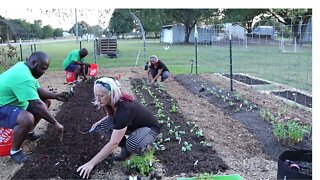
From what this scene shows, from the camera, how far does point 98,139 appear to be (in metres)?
3.29

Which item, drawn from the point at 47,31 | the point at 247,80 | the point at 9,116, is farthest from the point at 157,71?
the point at 47,31

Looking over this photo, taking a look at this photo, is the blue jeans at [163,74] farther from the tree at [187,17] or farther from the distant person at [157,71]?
the tree at [187,17]

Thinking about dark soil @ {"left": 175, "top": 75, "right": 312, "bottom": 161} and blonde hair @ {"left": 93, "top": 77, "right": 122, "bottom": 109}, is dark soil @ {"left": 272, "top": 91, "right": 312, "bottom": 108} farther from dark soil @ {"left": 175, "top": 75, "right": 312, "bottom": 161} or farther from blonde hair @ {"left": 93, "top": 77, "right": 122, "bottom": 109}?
blonde hair @ {"left": 93, "top": 77, "right": 122, "bottom": 109}

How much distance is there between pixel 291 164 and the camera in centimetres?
211

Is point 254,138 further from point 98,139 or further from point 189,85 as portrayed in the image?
point 189,85

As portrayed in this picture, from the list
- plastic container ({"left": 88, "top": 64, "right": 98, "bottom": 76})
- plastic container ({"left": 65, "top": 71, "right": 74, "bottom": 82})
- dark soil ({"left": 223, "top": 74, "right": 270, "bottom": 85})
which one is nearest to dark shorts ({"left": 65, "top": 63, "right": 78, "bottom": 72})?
plastic container ({"left": 65, "top": 71, "right": 74, "bottom": 82})

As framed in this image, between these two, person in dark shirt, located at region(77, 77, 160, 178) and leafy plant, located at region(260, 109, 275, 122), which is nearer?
person in dark shirt, located at region(77, 77, 160, 178)

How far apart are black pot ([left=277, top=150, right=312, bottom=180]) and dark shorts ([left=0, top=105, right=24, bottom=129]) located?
87.0 inches

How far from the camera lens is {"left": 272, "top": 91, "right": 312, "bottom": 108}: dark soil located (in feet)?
16.2

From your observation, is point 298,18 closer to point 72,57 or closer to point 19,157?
point 72,57

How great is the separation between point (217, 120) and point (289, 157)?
1.85m

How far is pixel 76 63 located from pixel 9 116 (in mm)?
4210

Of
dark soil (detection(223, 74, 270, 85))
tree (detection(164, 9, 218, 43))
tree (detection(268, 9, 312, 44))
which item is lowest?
dark soil (detection(223, 74, 270, 85))

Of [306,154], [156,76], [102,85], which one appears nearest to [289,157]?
[306,154]
